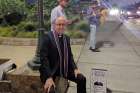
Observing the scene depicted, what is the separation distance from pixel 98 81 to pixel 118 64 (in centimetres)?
344

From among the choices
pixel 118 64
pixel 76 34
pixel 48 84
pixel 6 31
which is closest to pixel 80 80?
pixel 48 84

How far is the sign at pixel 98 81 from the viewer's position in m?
5.18

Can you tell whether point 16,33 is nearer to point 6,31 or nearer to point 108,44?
point 6,31

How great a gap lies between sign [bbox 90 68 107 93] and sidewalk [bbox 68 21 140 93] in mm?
996

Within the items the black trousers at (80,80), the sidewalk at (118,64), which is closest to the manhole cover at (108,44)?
the sidewalk at (118,64)

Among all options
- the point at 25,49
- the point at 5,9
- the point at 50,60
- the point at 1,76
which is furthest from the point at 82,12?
the point at 50,60

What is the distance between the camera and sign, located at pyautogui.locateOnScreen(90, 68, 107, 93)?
5.18 metres

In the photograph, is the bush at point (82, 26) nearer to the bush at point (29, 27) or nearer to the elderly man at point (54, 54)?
the bush at point (29, 27)

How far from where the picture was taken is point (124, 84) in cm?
678

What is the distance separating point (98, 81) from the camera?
5246mm

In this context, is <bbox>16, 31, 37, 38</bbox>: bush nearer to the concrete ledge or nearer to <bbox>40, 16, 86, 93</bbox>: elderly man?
the concrete ledge

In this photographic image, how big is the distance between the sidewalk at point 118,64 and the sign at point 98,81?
996 millimetres

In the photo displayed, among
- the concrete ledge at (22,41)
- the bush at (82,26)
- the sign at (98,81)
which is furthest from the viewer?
the bush at (82,26)

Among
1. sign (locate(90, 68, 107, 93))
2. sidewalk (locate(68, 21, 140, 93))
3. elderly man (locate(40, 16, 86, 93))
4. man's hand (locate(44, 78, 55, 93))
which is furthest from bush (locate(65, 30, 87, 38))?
man's hand (locate(44, 78, 55, 93))
